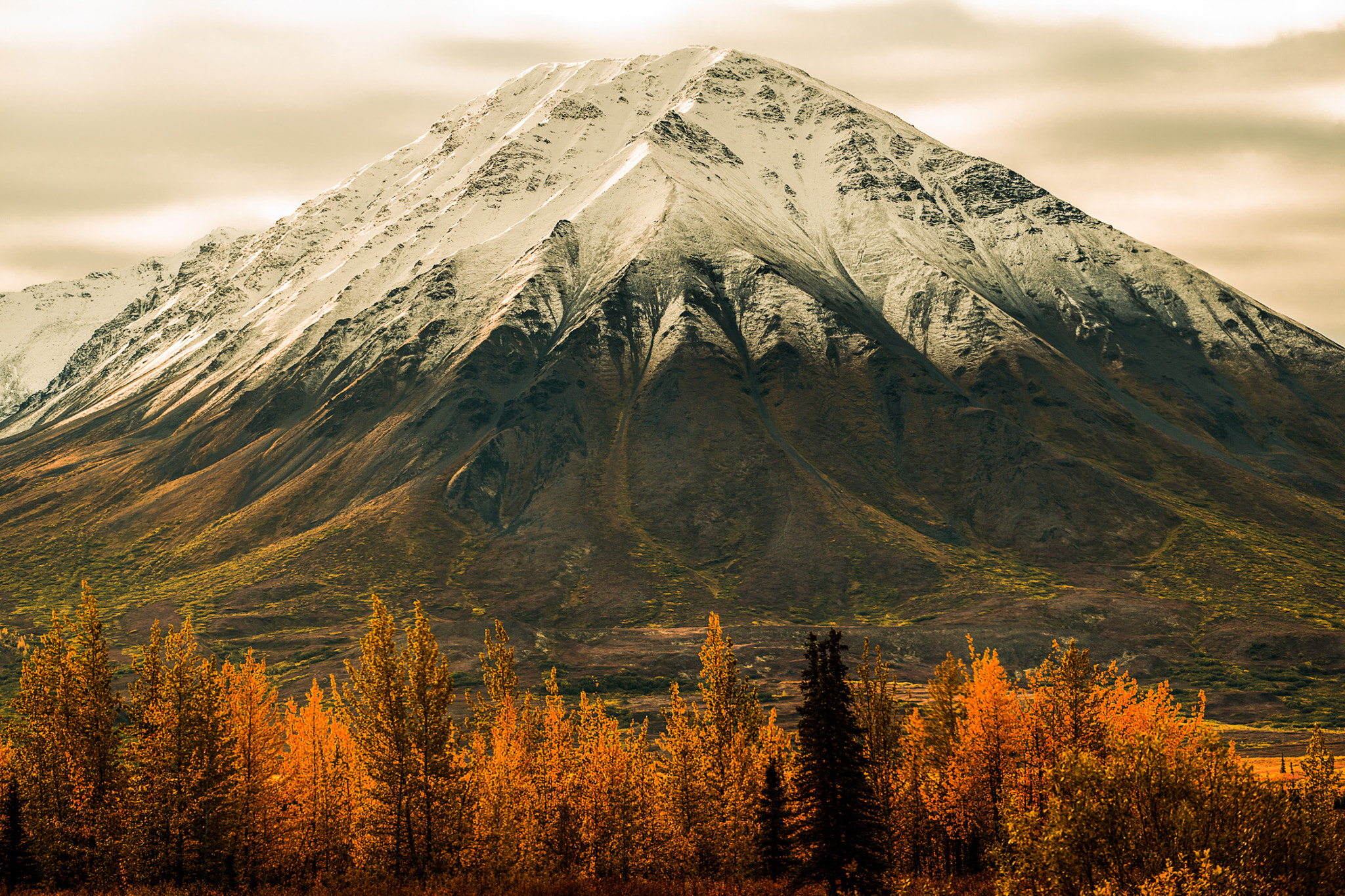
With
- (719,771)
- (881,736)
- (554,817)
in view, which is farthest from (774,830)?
(554,817)

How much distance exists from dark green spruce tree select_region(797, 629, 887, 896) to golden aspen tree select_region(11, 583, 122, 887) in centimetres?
2906

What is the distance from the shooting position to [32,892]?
3781 cm

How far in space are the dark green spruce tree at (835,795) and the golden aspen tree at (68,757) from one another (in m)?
29.1

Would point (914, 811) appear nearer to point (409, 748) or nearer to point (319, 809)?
point (409, 748)

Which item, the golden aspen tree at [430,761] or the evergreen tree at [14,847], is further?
the golden aspen tree at [430,761]

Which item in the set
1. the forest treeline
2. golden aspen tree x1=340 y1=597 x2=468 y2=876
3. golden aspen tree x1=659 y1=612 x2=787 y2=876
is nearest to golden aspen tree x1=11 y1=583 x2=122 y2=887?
the forest treeline

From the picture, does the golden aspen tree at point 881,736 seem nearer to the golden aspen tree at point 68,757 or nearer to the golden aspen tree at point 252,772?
the golden aspen tree at point 252,772

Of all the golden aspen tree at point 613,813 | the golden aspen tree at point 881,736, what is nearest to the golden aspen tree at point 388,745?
the golden aspen tree at point 613,813

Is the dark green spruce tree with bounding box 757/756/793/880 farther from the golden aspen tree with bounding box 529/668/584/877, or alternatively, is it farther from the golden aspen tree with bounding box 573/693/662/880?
the golden aspen tree with bounding box 529/668/584/877

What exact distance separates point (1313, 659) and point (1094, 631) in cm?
3656

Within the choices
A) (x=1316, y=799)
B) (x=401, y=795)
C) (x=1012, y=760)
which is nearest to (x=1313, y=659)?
(x=1012, y=760)

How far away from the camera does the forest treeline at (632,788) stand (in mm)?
34625

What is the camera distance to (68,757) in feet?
141

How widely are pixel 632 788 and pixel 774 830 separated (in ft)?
26.8
